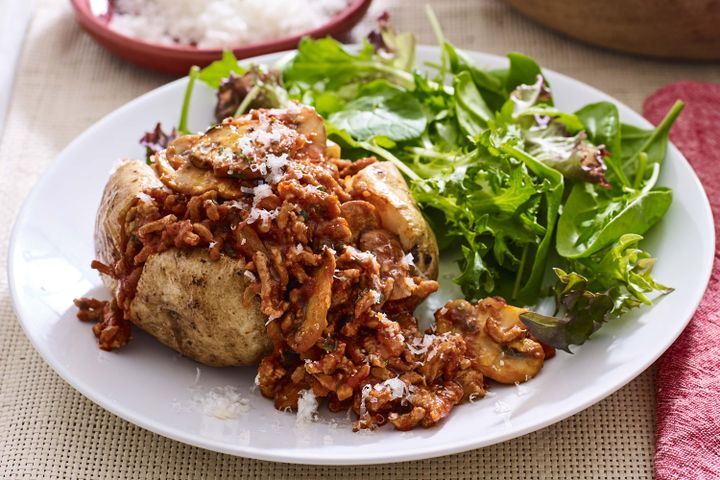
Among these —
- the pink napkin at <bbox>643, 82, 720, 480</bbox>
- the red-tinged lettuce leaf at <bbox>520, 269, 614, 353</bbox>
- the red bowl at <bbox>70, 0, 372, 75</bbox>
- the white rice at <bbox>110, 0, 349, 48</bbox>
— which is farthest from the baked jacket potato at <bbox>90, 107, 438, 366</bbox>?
the white rice at <bbox>110, 0, 349, 48</bbox>

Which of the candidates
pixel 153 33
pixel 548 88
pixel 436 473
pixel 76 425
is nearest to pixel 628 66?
pixel 548 88

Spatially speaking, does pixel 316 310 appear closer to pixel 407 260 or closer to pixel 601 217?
pixel 407 260

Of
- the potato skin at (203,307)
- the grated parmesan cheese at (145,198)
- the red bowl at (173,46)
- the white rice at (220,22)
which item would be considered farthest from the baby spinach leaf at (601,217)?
the white rice at (220,22)

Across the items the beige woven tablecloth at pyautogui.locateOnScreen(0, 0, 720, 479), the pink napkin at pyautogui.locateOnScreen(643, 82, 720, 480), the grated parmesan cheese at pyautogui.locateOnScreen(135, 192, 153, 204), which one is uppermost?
the grated parmesan cheese at pyautogui.locateOnScreen(135, 192, 153, 204)

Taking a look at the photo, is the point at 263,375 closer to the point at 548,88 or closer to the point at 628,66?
the point at 548,88

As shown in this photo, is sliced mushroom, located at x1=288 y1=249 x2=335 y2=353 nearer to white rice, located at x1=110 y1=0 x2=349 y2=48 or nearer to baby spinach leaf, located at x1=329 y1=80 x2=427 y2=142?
baby spinach leaf, located at x1=329 y1=80 x2=427 y2=142

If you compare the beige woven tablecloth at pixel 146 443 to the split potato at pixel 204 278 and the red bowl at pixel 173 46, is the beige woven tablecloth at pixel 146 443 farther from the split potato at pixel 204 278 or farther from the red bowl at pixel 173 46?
the red bowl at pixel 173 46

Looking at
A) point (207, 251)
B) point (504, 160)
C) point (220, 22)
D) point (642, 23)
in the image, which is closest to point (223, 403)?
point (207, 251)
